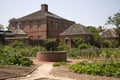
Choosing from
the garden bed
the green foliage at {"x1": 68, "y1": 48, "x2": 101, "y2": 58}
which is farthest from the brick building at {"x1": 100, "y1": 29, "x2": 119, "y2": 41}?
the garden bed

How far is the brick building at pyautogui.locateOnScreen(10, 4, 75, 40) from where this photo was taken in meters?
57.7

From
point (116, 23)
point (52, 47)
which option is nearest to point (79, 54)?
point (52, 47)

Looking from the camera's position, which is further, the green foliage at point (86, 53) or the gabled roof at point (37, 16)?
the gabled roof at point (37, 16)

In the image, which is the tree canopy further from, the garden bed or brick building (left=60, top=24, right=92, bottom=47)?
the garden bed

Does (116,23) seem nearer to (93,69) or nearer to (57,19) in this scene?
(57,19)

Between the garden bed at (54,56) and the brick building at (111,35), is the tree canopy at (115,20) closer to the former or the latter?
the brick building at (111,35)

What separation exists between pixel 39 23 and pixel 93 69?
1713 inches

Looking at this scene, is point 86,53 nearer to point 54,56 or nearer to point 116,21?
point 54,56

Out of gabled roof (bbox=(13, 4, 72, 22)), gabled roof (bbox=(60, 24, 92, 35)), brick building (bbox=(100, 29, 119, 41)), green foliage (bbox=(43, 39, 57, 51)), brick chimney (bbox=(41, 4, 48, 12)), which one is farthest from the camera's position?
brick building (bbox=(100, 29, 119, 41))

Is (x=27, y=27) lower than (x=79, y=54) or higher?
higher

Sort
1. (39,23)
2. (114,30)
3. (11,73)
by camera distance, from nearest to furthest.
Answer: (11,73)
(39,23)
(114,30)

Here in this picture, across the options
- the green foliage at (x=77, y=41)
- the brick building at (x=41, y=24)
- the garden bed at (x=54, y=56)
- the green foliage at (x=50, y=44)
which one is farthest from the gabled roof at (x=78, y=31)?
the garden bed at (x=54, y=56)

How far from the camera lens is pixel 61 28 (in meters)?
63.3

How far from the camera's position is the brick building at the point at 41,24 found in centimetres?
5766
